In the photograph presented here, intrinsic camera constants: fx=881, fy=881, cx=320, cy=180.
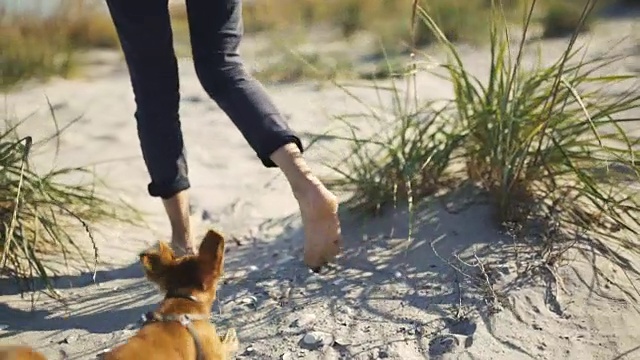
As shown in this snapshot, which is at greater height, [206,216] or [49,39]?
[49,39]

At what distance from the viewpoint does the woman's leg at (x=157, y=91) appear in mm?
2393

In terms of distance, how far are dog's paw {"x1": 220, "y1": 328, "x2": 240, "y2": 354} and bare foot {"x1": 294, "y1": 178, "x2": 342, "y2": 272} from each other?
0.28 m

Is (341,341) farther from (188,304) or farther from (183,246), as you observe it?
(183,246)

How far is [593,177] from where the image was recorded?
8.64 ft

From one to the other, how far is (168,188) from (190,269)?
448 mm

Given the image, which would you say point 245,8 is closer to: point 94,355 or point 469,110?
point 469,110

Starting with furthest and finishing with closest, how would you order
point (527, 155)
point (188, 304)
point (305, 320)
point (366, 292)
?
1. point (527, 155)
2. point (366, 292)
3. point (305, 320)
4. point (188, 304)

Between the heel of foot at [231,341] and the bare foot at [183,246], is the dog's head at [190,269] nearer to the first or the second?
the heel of foot at [231,341]

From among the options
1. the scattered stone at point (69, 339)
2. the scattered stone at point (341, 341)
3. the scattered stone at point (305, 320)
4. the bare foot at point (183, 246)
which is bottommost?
the scattered stone at point (69, 339)

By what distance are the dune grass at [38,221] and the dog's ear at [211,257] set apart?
15.4 inches

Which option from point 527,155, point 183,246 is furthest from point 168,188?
point 527,155

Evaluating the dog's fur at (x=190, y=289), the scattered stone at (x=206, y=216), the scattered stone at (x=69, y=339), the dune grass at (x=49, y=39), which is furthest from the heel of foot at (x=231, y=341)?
the dune grass at (x=49, y=39)

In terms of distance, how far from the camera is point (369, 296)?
97.3 inches

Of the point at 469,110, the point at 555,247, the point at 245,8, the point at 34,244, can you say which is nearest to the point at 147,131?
the point at 34,244
